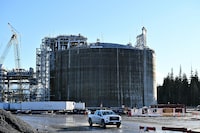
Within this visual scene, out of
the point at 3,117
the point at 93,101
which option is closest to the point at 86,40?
the point at 93,101

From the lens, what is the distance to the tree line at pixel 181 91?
145 metres

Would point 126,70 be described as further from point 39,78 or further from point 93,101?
point 39,78

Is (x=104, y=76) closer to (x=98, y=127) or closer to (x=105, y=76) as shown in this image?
(x=105, y=76)

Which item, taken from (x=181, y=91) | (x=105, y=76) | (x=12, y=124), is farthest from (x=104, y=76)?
(x=12, y=124)

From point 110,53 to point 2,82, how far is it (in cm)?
2856

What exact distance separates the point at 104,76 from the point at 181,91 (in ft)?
198

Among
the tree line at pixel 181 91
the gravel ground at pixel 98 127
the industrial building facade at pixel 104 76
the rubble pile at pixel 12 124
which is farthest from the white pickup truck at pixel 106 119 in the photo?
the tree line at pixel 181 91

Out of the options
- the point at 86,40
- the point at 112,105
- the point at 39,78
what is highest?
the point at 86,40

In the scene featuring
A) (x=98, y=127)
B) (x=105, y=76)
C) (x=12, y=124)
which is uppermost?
(x=105, y=76)

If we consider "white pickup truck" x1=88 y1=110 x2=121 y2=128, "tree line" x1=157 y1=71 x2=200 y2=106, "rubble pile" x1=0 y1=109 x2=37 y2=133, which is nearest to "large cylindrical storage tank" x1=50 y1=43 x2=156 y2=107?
"tree line" x1=157 y1=71 x2=200 y2=106

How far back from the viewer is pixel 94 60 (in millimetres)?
96312

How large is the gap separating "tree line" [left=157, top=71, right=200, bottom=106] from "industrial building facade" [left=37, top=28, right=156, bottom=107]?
47.4 metres

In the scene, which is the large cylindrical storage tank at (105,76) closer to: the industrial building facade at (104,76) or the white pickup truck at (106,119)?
the industrial building facade at (104,76)

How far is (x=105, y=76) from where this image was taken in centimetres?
9550
